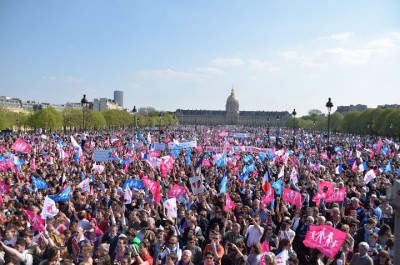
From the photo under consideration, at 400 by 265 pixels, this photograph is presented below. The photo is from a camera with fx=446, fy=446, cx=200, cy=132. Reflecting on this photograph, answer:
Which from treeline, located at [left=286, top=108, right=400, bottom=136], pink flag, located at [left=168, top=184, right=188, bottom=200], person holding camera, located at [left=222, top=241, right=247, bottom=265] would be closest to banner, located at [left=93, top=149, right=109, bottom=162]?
pink flag, located at [left=168, top=184, right=188, bottom=200]

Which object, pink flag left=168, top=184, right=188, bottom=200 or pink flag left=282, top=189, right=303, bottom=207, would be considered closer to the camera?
pink flag left=282, top=189, right=303, bottom=207

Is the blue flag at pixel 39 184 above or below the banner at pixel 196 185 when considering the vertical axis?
below

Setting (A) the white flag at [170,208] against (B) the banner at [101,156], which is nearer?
(A) the white flag at [170,208]

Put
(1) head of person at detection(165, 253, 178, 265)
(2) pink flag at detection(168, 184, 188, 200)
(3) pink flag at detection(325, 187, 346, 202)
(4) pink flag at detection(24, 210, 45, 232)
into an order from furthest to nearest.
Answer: (2) pink flag at detection(168, 184, 188, 200) → (3) pink flag at detection(325, 187, 346, 202) → (4) pink flag at detection(24, 210, 45, 232) → (1) head of person at detection(165, 253, 178, 265)

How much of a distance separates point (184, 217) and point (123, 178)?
7.76m

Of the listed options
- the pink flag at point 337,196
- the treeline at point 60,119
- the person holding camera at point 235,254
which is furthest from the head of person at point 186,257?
the treeline at point 60,119

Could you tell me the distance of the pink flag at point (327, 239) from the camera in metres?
7.44

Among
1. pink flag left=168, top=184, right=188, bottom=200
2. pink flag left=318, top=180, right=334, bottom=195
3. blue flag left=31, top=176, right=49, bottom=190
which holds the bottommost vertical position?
blue flag left=31, top=176, right=49, bottom=190

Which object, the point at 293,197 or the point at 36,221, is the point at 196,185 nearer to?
the point at 293,197

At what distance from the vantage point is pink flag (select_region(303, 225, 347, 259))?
7441mm

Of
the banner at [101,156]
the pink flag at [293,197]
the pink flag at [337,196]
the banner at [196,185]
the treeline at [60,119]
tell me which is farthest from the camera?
the treeline at [60,119]

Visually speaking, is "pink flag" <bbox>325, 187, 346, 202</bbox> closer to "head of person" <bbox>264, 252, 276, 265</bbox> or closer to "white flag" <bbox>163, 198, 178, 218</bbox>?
"white flag" <bbox>163, 198, 178, 218</bbox>

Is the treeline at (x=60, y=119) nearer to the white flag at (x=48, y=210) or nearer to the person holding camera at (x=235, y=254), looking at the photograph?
the white flag at (x=48, y=210)

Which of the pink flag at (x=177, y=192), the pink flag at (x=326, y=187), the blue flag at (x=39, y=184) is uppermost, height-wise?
the pink flag at (x=326, y=187)
